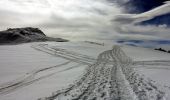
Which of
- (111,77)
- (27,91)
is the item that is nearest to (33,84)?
(27,91)

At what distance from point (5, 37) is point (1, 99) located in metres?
150

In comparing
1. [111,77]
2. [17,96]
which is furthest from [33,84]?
[111,77]

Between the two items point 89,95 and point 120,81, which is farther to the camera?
point 120,81

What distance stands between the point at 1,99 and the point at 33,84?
220 cm

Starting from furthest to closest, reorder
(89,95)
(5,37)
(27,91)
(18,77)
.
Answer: (5,37) → (18,77) → (27,91) → (89,95)

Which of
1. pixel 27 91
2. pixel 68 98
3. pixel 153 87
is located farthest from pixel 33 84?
pixel 153 87

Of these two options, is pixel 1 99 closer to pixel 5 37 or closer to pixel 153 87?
pixel 153 87

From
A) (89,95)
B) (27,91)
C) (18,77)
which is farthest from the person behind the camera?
(18,77)

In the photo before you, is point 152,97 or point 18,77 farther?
point 18,77

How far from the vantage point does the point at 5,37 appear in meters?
148

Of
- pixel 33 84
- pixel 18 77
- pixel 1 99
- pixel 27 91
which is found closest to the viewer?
pixel 1 99

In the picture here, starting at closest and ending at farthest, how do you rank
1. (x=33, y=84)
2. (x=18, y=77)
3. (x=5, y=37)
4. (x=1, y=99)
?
(x=1, y=99), (x=33, y=84), (x=18, y=77), (x=5, y=37)

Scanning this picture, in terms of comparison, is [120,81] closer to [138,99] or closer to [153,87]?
[153,87]

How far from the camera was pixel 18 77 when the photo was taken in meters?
10.2
